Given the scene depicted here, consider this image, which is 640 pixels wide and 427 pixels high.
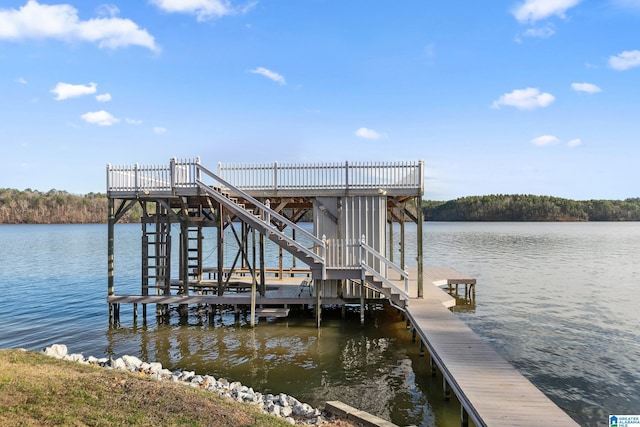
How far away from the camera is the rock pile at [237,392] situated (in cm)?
898

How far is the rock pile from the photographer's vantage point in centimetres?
898

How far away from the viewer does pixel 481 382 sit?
8773mm

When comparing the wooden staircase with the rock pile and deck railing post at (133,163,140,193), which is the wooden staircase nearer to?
deck railing post at (133,163,140,193)

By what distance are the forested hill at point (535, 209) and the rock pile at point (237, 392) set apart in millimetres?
143465

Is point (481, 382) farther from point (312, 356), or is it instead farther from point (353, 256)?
point (353, 256)

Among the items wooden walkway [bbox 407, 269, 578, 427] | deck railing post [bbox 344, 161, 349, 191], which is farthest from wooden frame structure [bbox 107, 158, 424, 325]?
wooden walkway [bbox 407, 269, 578, 427]

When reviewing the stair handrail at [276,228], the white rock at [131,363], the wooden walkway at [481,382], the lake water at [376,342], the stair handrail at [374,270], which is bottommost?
the lake water at [376,342]

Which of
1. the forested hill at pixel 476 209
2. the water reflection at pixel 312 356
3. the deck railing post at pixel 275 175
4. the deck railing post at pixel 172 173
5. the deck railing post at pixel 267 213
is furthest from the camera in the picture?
the forested hill at pixel 476 209

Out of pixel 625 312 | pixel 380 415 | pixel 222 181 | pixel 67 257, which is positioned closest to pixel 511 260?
pixel 625 312

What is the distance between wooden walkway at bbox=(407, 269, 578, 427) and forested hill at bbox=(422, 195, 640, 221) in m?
139

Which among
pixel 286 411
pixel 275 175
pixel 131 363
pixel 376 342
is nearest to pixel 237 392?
pixel 286 411

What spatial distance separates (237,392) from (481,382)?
17.4 ft

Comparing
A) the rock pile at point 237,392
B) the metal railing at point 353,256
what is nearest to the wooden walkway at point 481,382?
the metal railing at point 353,256

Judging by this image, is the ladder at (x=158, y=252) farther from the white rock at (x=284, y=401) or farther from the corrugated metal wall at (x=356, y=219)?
the white rock at (x=284, y=401)
